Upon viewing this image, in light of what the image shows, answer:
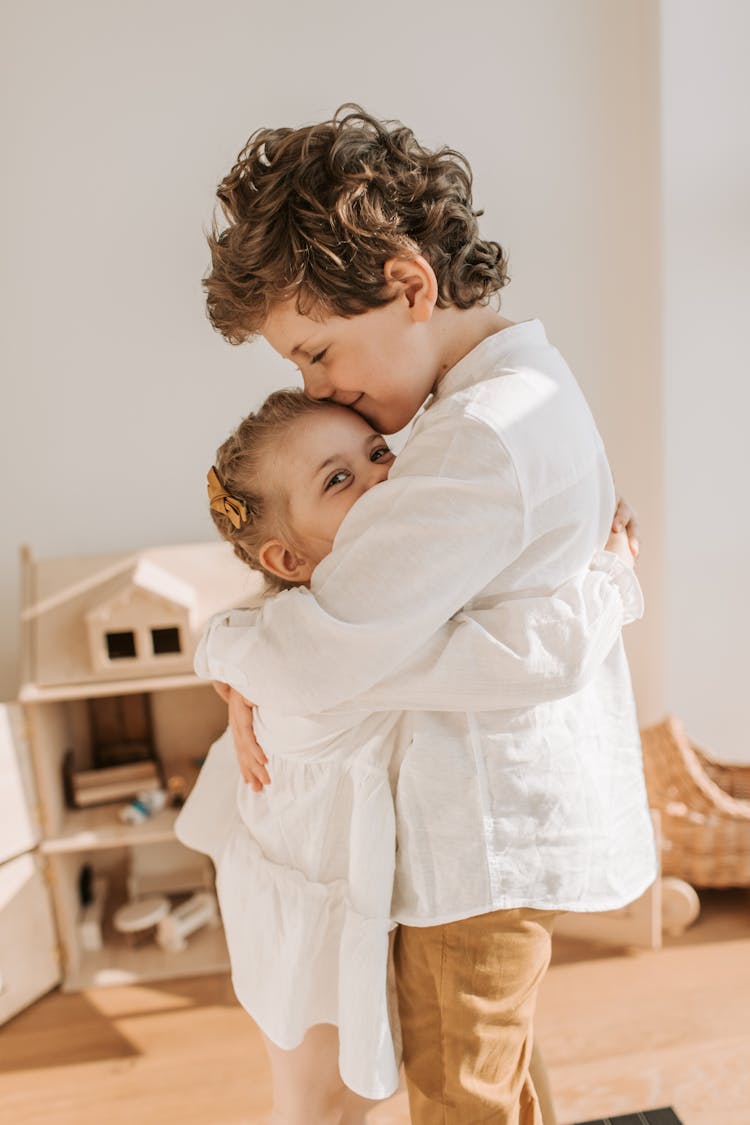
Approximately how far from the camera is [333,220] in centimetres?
93

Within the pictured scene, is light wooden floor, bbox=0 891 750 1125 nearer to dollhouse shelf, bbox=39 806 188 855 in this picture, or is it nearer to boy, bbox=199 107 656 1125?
dollhouse shelf, bbox=39 806 188 855

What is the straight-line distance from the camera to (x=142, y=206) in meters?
2.07

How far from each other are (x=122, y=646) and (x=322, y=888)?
40.3 inches

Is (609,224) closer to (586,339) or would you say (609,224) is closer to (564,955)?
(586,339)

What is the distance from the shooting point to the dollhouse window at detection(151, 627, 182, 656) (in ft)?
6.50

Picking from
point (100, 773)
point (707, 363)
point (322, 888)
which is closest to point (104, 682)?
point (100, 773)

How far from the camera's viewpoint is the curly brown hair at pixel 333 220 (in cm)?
94

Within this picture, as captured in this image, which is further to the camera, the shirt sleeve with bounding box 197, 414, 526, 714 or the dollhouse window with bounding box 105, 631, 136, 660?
the dollhouse window with bounding box 105, 631, 136, 660

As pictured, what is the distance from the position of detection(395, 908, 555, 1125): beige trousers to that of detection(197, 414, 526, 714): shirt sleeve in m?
0.31

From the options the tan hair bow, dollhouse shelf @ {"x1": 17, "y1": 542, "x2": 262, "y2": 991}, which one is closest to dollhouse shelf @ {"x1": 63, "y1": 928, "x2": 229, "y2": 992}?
dollhouse shelf @ {"x1": 17, "y1": 542, "x2": 262, "y2": 991}

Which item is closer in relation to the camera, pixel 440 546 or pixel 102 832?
pixel 440 546

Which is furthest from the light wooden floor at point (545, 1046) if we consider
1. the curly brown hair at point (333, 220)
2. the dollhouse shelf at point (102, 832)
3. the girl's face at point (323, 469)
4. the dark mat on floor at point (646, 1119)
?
the curly brown hair at point (333, 220)

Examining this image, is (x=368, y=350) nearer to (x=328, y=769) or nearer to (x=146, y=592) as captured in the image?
(x=328, y=769)

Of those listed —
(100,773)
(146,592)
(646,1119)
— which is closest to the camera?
(646,1119)
